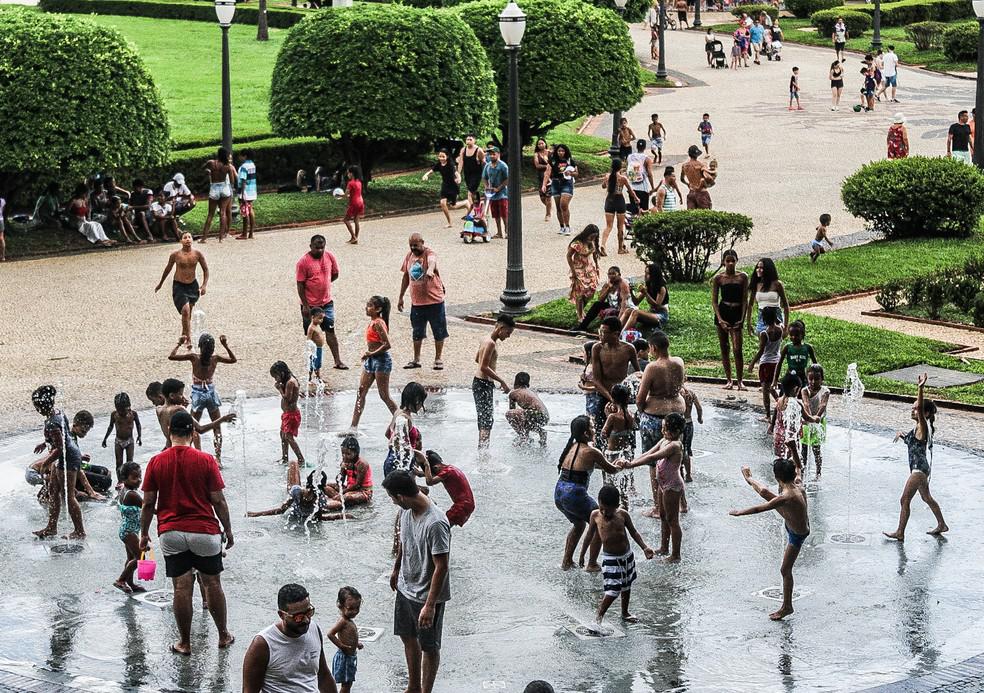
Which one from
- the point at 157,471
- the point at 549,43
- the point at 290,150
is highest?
the point at 549,43

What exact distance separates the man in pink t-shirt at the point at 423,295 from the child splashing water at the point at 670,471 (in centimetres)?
632

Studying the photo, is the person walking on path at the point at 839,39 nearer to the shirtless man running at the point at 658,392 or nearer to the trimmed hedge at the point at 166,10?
the trimmed hedge at the point at 166,10

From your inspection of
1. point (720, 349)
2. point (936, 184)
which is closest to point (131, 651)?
point (720, 349)

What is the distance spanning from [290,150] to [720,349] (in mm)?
16653

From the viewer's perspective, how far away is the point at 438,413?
1672cm

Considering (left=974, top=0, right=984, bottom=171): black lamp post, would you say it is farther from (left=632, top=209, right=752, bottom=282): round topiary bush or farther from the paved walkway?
(left=632, top=209, right=752, bottom=282): round topiary bush

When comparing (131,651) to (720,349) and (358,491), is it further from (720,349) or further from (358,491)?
(720,349)

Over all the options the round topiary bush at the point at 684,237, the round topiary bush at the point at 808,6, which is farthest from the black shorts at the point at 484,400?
the round topiary bush at the point at 808,6

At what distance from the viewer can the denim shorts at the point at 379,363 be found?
1614cm

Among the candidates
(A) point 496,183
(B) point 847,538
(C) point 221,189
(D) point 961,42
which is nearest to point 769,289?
(B) point 847,538

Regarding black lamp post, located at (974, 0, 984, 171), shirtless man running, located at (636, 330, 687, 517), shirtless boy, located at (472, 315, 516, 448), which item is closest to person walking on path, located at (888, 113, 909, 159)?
black lamp post, located at (974, 0, 984, 171)

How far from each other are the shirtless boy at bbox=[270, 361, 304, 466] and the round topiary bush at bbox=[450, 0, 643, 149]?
778 inches

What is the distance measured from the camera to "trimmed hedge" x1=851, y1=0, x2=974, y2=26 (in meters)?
61.2

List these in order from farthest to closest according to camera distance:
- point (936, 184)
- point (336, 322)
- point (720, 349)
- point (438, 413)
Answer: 1. point (936, 184)
2. point (336, 322)
3. point (720, 349)
4. point (438, 413)
